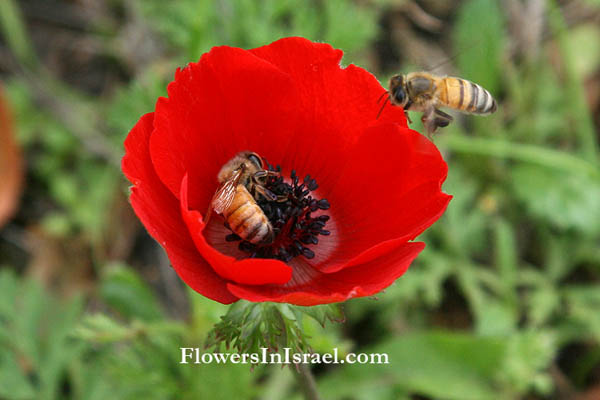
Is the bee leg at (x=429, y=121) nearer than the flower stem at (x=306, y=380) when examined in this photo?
No

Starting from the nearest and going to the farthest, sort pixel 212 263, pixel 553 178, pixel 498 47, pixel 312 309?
pixel 212 263
pixel 312 309
pixel 553 178
pixel 498 47

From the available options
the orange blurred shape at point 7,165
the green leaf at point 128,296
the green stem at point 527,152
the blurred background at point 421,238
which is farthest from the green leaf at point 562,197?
the orange blurred shape at point 7,165

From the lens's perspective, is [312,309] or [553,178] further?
[553,178]

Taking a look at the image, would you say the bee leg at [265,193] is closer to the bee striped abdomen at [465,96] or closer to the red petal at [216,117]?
the red petal at [216,117]

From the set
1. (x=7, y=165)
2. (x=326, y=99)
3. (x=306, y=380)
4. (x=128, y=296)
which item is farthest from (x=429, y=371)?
(x=7, y=165)

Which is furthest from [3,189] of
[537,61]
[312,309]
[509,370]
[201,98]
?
[537,61]

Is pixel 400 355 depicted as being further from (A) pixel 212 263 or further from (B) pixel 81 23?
(B) pixel 81 23
